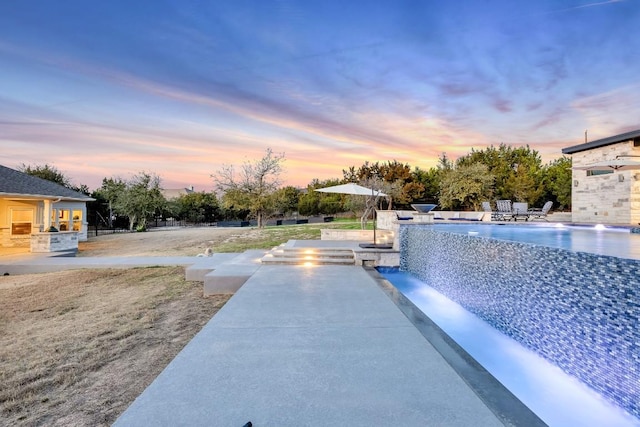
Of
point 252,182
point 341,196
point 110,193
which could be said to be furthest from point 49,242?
point 341,196

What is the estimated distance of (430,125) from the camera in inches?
651

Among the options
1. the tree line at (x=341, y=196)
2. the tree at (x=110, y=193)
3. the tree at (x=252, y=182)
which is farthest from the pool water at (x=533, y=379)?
the tree at (x=110, y=193)

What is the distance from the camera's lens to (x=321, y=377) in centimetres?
243

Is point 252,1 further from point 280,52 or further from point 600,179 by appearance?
point 600,179

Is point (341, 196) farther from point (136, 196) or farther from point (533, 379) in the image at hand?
point (533, 379)

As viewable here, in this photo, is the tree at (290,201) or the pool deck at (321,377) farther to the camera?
the tree at (290,201)

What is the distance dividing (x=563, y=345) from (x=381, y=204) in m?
21.9

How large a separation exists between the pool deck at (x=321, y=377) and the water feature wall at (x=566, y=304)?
166 cm

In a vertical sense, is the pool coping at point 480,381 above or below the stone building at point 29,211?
below

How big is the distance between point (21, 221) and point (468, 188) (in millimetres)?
26778

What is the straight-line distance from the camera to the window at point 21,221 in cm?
1477

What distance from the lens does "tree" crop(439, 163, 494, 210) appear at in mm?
23516

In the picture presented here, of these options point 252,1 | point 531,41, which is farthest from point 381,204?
point 252,1

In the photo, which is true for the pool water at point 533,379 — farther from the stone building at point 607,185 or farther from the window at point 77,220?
the window at point 77,220
